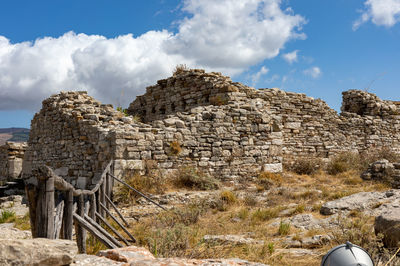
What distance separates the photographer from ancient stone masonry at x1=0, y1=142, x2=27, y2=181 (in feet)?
51.2

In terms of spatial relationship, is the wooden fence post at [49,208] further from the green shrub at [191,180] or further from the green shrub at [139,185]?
the green shrub at [191,180]

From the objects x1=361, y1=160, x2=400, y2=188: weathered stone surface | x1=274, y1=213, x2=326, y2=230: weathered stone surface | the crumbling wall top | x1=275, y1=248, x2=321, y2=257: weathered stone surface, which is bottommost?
x1=275, y1=248, x2=321, y2=257: weathered stone surface

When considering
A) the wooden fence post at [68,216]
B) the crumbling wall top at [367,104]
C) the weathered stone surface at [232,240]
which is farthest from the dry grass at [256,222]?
the crumbling wall top at [367,104]

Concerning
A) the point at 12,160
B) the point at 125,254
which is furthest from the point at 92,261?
the point at 12,160

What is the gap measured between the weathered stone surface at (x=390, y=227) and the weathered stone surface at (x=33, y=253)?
388 centimetres

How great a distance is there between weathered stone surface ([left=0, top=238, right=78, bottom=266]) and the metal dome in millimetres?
2283

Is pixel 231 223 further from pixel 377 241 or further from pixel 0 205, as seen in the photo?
pixel 0 205

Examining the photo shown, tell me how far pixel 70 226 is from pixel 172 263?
4.85ft

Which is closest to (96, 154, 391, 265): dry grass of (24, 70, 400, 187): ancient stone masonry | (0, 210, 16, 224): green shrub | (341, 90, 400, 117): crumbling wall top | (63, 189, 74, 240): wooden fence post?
(24, 70, 400, 187): ancient stone masonry

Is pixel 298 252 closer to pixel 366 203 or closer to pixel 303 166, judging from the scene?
pixel 366 203

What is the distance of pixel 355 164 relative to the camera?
1284cm

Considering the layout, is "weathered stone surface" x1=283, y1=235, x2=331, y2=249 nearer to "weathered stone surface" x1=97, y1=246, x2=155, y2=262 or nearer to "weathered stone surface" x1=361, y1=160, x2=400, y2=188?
"weathered stone surface" x1=97, y1=246, x2=155, y2=262

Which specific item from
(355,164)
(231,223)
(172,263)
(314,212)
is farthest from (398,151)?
(172,263)

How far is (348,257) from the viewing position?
309cm
